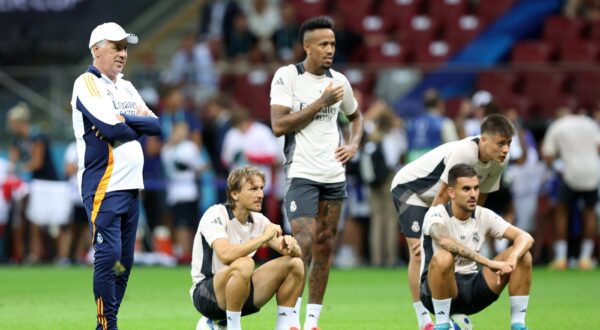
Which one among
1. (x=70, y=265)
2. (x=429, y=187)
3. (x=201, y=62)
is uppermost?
(x=201, y=62)

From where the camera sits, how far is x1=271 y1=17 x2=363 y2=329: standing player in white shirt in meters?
10.3

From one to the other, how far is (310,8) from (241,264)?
50.7ft

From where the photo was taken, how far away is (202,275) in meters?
9.44

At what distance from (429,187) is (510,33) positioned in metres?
12.8

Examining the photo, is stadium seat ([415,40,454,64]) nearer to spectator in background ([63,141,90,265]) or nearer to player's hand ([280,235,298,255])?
spectator in background ([63,141,90,265])

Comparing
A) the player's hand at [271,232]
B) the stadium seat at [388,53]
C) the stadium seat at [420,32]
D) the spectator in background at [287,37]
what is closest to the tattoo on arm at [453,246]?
the player's hand at [271,232]

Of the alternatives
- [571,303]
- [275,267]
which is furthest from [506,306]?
[275,267]

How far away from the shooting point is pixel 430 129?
18812 millimetres

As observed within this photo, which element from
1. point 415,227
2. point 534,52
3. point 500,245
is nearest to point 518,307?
point 415,227

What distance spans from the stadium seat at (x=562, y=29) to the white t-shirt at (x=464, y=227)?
12.7m

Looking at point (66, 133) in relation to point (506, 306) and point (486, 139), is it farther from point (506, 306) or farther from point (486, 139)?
point (486, 139)

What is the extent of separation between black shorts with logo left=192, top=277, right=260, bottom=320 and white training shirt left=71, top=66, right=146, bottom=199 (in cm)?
92

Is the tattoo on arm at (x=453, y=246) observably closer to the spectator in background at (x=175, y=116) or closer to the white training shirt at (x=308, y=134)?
the white training shirt at (x=308, y=134)

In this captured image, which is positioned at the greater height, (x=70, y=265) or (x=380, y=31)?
(x=380, y=31)
